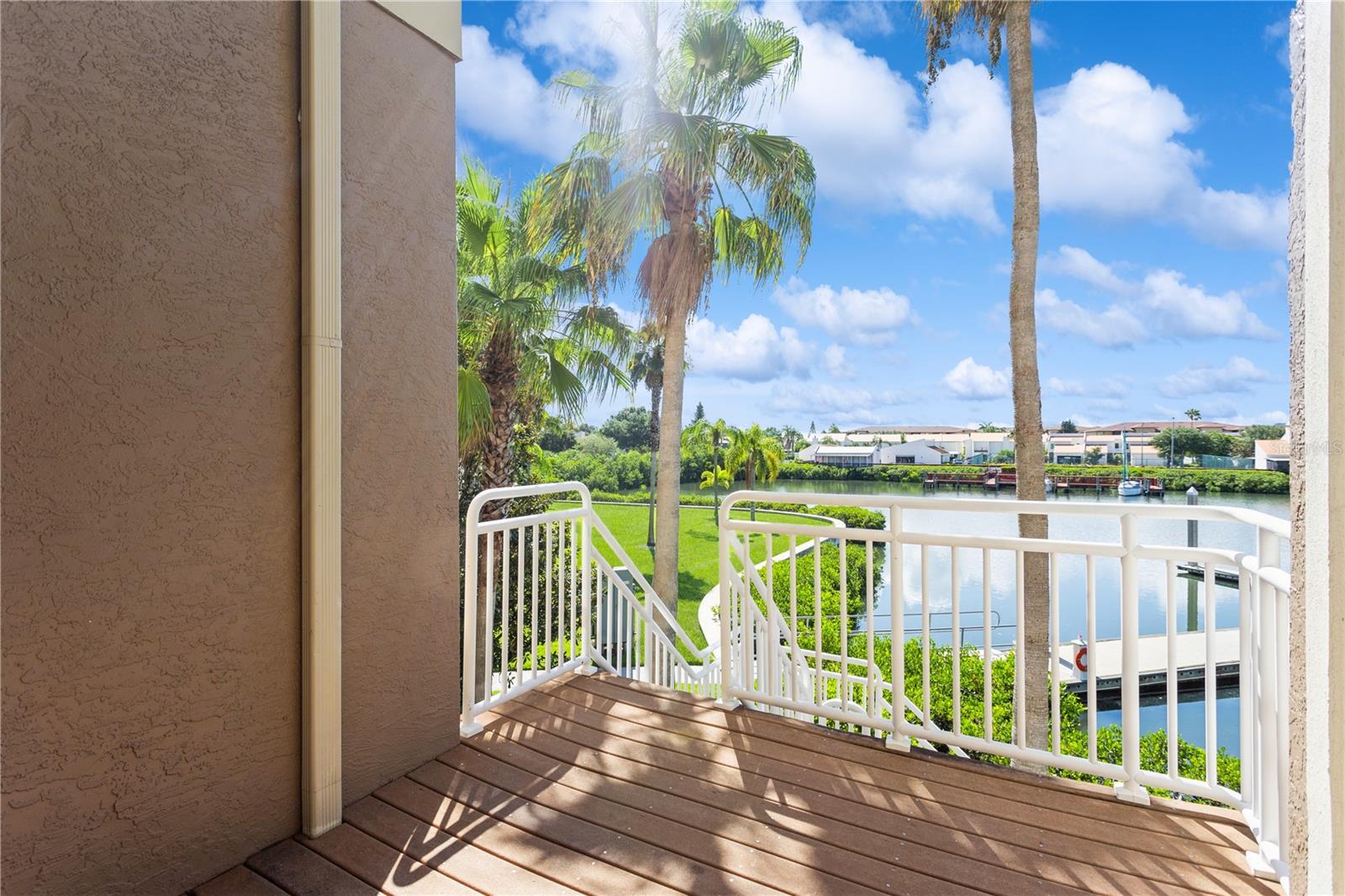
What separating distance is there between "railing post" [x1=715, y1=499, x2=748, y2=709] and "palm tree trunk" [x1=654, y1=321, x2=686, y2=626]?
17.0ft

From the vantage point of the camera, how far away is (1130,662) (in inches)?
84.7

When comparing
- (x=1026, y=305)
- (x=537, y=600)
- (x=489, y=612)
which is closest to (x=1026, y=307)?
→ (x=1026, y=305)

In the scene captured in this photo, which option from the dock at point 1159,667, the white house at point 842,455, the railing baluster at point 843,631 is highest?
the white house at point 842,455

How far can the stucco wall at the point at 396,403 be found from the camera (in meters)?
2.10

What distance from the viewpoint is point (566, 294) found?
8.00 meters

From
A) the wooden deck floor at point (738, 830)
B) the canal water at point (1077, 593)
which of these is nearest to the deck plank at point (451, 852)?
the wooden deck floor at point (738, 830)

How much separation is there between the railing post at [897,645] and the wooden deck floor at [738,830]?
3.0 inches

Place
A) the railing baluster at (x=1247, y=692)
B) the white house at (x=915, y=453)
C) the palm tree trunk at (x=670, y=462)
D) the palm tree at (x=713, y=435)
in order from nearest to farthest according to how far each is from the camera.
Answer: the railing baluster at (x=1247, y=692), the palm tree trunk at (x=670, y=462), the white house at (x=915, y=453), the palm tree at (x=713, y=435)

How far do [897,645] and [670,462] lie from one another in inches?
233

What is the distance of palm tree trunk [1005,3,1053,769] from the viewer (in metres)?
6.05

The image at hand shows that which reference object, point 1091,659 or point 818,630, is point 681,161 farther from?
point 1091,659

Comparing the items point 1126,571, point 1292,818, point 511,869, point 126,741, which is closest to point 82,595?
point 126,741

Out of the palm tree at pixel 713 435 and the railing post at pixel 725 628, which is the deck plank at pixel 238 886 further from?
the palm tree at pixel 713 435

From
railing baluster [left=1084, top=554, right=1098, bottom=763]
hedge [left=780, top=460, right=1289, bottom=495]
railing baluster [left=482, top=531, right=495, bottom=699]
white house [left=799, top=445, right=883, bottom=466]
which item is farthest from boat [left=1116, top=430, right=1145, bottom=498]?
railing baluster [left=482, top=531, right=495, bottom=699]
